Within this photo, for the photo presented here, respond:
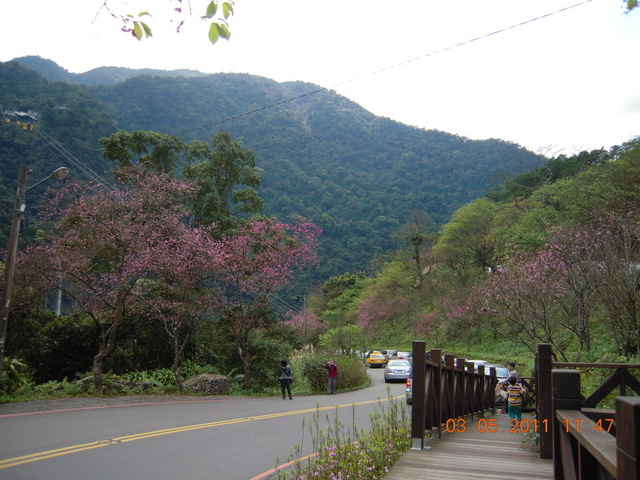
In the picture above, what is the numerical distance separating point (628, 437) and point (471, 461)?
5109mm

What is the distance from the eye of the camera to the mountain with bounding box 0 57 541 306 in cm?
8047

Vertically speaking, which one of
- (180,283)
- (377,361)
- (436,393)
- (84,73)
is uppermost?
(84,73)

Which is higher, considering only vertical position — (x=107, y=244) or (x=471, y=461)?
(x=107, y=244)

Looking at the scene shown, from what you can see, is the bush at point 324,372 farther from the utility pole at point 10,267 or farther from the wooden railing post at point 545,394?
the wooden railing post at point 545,394

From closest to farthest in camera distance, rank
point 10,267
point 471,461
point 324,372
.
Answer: point 471,461, point 10,267, point 324,372

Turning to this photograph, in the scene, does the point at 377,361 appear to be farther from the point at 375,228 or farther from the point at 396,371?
the point at 375,228

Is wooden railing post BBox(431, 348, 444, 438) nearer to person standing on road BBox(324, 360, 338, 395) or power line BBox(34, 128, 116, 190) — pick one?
person standing on road BBox(324, 360, 338, 395)

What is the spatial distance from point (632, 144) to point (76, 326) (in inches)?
1550

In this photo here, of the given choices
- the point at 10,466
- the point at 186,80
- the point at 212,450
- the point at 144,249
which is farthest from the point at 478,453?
the point at 186,80

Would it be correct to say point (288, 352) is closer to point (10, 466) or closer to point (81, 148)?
point (10, 466)

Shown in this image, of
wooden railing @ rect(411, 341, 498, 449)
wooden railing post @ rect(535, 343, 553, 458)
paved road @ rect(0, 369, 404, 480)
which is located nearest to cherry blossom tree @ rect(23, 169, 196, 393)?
paved road @ rect(0, 369, 404, 480)

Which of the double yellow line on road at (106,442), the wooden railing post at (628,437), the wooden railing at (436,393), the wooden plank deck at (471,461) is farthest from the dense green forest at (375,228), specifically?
the wooden railing post at (628,437)

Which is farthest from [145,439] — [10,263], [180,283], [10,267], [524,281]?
[524,281]

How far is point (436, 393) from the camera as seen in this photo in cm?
831
